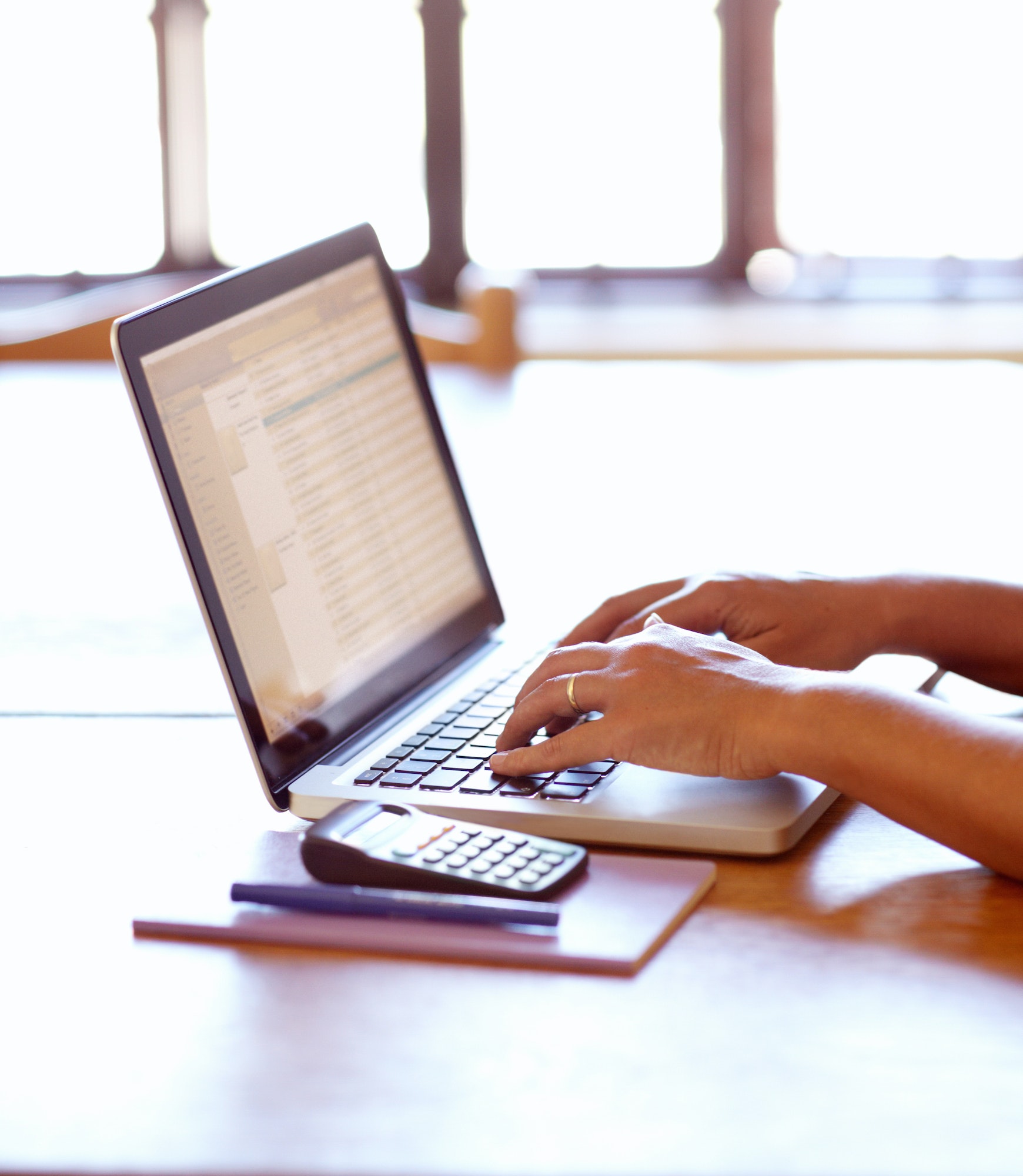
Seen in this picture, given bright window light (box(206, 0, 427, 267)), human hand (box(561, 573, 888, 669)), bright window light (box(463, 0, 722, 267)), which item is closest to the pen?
human hand (box(561, 573, 888, 669))

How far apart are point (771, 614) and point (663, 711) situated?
0.21 m

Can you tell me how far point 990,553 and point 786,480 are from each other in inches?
17.7

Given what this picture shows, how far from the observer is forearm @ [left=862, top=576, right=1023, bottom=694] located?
941 mm

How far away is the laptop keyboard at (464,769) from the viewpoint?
2.42 feet

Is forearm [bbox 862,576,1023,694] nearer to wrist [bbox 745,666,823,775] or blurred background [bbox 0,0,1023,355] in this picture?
wrist [bbox 745,666,823,775]

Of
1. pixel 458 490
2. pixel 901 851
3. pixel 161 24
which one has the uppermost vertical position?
pixel 161 24

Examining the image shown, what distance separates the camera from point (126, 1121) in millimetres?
477

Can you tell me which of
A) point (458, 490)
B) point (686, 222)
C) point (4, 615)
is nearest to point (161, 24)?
point (686, 222)

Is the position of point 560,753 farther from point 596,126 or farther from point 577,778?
point 596,126

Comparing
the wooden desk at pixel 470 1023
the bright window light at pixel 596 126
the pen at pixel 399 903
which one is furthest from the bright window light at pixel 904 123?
the pen at pixel 399 903

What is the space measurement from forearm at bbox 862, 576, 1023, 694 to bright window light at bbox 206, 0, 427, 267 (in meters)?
2.92

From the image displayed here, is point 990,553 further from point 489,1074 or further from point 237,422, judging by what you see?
point 489,1074

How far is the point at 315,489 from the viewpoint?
86 cm

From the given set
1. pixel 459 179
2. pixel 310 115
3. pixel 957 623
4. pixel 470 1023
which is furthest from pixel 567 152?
pixel 470 1023
